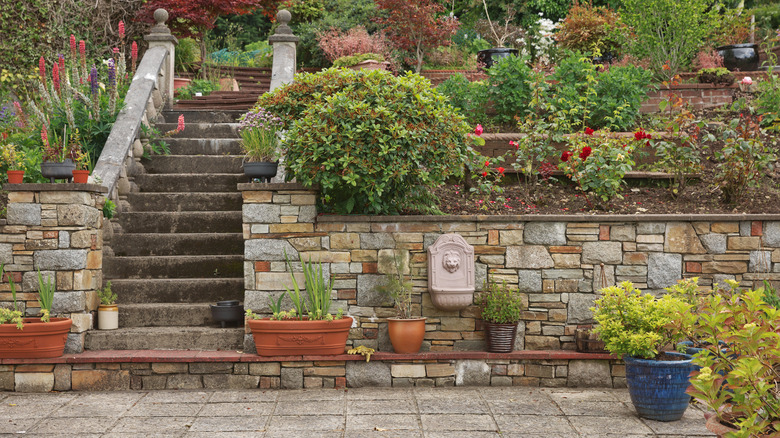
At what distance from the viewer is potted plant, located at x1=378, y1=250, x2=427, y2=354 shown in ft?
18.4

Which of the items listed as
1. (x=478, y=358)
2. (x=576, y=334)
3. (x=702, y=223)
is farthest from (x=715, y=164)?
(x=478, y=358)

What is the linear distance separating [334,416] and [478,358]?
4.57 ft

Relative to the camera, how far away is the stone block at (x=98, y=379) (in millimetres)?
5539

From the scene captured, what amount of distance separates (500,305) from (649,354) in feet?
4.29

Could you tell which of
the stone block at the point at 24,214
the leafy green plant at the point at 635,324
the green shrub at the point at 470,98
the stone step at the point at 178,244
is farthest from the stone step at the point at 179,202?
the leafy green plant at the point at 635,324

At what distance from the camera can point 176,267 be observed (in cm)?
652

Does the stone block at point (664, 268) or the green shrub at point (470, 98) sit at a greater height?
the green shrub at point (470, 98)

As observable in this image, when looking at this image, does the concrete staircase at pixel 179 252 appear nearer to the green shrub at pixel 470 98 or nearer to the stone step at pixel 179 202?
the stone step at pixel 179 202

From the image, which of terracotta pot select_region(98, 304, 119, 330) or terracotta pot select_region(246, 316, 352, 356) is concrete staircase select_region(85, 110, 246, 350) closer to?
terracotta pot select_region(98, 304, 119, 330)

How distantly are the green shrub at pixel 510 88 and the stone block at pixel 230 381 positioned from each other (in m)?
4.05

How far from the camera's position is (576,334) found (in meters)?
5.83

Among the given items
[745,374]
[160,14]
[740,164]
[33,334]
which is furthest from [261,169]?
[745,374]

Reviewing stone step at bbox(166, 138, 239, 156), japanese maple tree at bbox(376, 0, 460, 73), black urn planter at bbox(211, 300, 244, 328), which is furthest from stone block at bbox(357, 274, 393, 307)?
japanese maple tree at bbox(376, 0, 460, 73)

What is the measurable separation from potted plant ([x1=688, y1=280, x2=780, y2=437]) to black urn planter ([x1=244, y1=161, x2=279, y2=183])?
383 centimetres
